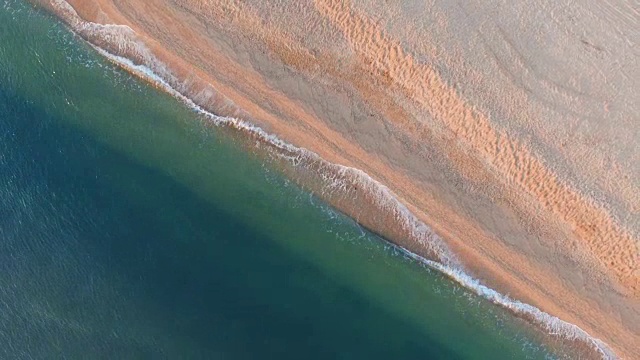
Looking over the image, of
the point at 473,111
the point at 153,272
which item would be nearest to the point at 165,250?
the point at 153,272

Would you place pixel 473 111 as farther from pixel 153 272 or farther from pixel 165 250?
pixel 153 272

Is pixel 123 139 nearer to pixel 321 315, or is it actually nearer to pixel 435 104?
pixel 321 315

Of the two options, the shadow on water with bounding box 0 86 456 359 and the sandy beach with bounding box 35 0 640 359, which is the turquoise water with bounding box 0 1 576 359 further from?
the sandy beach with bounding box 35 0 640 359

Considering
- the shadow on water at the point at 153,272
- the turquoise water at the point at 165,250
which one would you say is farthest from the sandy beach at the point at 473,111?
the shadow on water at the point at 153,272

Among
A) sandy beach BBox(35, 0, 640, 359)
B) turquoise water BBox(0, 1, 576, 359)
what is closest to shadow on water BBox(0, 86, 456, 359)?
turquoise water BBox(0, 1, 576, 359)

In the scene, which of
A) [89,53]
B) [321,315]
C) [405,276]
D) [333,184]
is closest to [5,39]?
[89,53]

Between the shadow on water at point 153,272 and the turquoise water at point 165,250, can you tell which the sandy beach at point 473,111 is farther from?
the shadow on water at point 153,272
